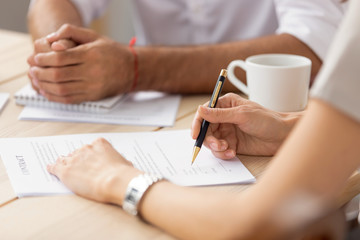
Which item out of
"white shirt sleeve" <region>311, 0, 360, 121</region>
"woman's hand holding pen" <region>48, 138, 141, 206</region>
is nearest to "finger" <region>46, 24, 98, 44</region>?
"woman's hand holding pen" <region>48, 138, 141, 206</region>

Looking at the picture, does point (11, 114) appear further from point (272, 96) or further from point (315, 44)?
point (315, 44)

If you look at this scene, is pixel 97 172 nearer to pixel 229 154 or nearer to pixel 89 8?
pixel 229 154

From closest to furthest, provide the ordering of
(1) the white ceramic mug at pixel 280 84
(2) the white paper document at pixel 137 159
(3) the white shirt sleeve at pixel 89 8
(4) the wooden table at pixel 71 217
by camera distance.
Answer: (4) the wooden table at pixel 71 217 → (2) the white paper document at pixel 137 159 → (1) the white ceramic mug at pixel 280 84 → (3) the white shirt sleeve at pixel 89 8

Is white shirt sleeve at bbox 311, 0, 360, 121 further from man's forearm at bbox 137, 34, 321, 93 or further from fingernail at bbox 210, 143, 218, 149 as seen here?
man's forearm at bbox 137, 34, 321, 93

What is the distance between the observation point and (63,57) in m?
1.14

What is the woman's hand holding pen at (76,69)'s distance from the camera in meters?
1.14

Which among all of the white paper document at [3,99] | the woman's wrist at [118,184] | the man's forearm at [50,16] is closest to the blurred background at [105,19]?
the man's forearm at [50,16]

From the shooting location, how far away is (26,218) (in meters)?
0.73

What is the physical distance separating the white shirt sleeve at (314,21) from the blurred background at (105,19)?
193 centimetres

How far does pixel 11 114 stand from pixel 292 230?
2.84 ft

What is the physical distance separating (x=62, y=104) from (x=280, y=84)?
49 centimetres

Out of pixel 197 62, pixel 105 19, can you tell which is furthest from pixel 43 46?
pixel 105 19

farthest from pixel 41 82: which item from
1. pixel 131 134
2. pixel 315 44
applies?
pixel 315 44

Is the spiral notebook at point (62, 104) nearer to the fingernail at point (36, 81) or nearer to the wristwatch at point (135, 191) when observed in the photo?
the fingernail at point (36, 81)
